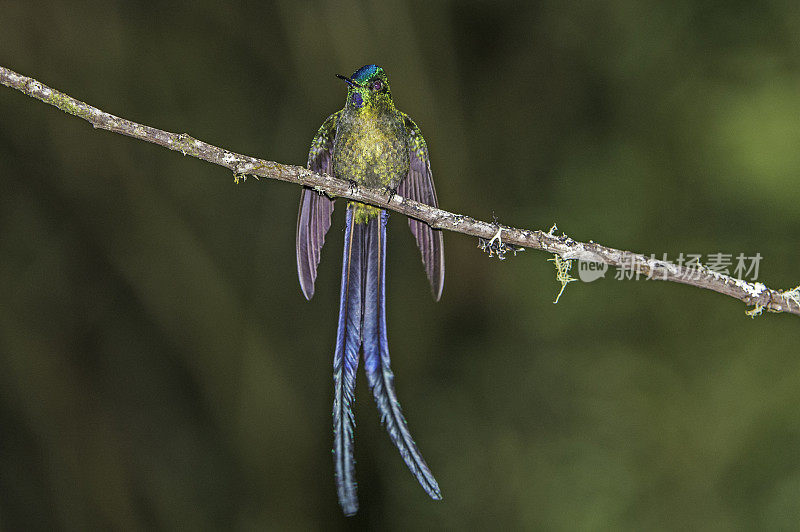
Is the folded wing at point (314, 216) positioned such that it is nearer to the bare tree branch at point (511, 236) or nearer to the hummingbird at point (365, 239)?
the hummingbird at point (365, 239)

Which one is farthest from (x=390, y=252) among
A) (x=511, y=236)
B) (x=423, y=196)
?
(x=511, y=236)

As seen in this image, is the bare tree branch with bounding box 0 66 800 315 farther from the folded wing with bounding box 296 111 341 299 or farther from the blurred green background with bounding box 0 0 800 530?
the blurred green background with bounding box 0 0 800 530

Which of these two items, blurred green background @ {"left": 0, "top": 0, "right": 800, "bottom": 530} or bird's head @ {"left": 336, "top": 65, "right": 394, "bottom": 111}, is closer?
bird's head @ {"left": 336, "top": 65, "right": 394, "bottom": 111}

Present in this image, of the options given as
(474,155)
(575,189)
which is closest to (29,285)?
(474,155)

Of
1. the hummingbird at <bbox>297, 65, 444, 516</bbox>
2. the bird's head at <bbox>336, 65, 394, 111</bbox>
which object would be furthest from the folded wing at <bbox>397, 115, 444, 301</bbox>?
the bird's head at <bbox>336, 65, 394, 111</bbox>

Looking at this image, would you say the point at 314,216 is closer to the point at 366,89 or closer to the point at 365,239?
the point at 365,239

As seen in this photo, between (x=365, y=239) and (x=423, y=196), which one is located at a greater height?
(x=423, y=196)
